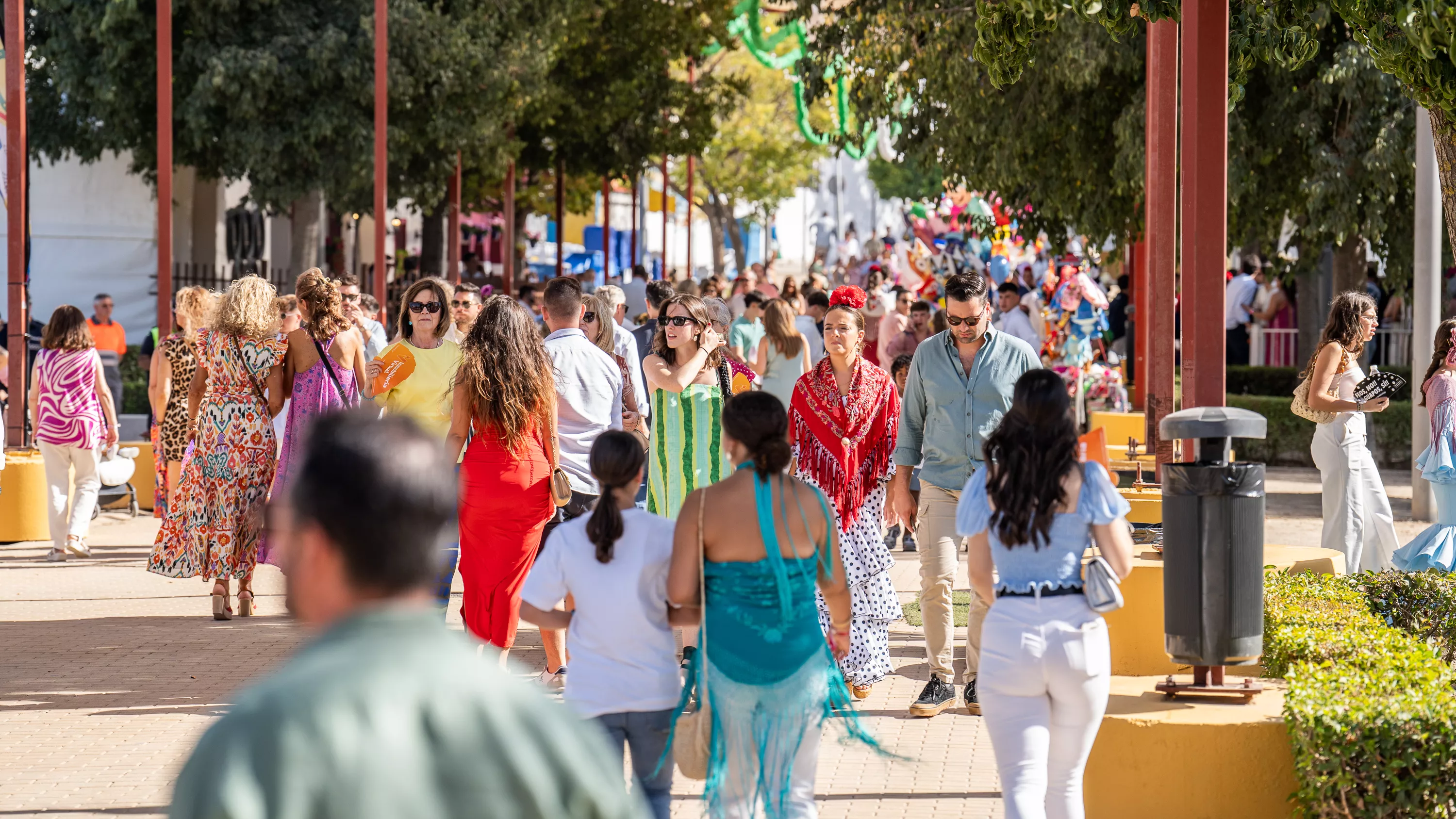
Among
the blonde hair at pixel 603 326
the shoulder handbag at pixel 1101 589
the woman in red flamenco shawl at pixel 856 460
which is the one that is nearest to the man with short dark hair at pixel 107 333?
the blonde hair at pixel 603 326

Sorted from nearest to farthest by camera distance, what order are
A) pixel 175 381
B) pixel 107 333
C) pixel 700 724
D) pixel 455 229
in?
pixel 700 724
pixel 175 381
pixel 107 333
pixel 455 229

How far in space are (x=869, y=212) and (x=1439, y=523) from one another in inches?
3581

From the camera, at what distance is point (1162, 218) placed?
10.1 metres

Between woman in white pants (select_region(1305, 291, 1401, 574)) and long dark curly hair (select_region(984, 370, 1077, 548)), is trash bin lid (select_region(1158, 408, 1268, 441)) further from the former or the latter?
woman in white pants (select_region(1305, 291, 1401, 574))

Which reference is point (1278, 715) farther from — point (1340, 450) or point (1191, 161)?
point (1340, 450)

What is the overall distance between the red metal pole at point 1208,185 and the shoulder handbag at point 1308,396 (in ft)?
7.72

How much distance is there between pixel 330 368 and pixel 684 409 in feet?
7.63

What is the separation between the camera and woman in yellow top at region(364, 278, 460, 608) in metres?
8.23

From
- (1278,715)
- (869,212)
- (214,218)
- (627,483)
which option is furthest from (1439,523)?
(869,212)

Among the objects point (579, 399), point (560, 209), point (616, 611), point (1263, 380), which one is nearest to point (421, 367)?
point (579, 399)

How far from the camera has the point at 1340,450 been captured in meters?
9.74

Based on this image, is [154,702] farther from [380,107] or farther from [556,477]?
[380,107]

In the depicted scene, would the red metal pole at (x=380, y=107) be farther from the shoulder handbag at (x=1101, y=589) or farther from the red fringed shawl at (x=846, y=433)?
the shoulder handbag at (x=1101, y=589)

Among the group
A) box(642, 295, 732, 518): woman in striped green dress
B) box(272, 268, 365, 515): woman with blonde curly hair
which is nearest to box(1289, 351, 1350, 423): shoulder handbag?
box(642, 295, 732, 518): woman in striped green dress
